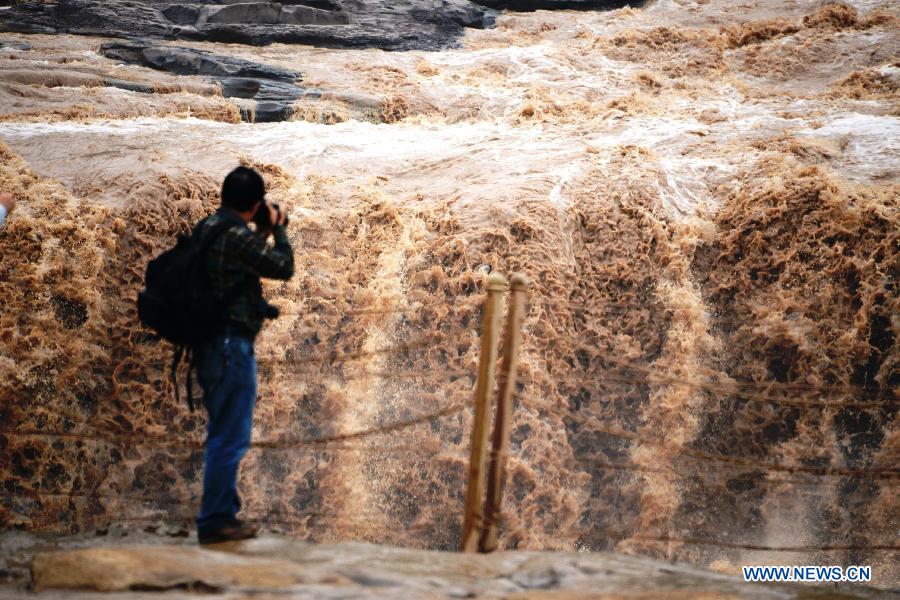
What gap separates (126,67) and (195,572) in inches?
382

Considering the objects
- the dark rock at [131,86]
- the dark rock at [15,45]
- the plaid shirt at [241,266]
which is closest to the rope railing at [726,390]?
the plaid shirt at [241,266]

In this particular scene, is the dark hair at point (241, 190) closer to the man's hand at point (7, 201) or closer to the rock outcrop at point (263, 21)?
the man's hand at point (7, 201)

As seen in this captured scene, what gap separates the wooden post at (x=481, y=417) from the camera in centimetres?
340

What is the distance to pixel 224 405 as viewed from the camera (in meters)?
3.24

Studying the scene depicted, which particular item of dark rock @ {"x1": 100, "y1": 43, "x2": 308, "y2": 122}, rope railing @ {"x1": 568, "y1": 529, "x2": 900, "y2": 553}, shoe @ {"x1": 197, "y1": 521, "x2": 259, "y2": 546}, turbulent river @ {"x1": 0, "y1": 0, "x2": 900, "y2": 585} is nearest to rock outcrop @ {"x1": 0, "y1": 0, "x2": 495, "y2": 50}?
dark rock @ {"x1": 100, "y1": 43, "x2": 308, "y2": 122}

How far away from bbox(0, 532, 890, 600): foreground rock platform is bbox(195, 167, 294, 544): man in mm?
232

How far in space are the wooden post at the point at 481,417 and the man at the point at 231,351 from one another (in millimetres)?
892

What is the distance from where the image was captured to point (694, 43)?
1176 centimetres

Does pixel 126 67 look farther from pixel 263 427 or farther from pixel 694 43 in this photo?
pixel 694 43

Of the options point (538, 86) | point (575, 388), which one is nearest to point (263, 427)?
point (575, 388)

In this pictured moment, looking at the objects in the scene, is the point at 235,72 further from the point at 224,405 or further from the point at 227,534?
the point at 227,534

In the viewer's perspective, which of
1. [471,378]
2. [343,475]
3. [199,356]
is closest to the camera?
[199,356]

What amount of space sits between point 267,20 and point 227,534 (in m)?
11.7

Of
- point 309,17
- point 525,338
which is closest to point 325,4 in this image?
point 309,17
